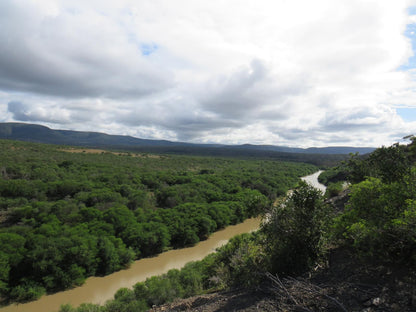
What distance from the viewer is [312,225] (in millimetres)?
8461

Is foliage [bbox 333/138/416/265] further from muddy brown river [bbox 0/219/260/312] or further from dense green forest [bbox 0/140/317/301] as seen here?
muddy brown river [bbox 0/219/260/312]

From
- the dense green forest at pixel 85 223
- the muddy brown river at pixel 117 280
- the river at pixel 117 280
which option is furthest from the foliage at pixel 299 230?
the muddy brown river at pixel 117 280

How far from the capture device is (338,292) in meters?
6.80

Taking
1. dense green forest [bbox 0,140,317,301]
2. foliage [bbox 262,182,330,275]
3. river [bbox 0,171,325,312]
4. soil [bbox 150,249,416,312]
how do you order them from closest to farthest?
soil [bbox 150,249,416,312]
foliage [bbox 262,182,330,275]
river [bbox 0,171,325,312]
dense green forest [bbox 0,140,317,301]

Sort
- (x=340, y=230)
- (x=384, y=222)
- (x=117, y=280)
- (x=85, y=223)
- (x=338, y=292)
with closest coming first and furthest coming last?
(x=338, y=292) → (x=384, y=222) → (x=340, y=230) → (x=117, y=280) → (x=85, y=223)

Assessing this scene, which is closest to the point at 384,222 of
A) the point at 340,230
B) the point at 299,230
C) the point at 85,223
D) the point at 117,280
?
the point at 340,230

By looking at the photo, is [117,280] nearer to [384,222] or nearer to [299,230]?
[299,230]

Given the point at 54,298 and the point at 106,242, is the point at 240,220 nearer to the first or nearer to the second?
the point at 106,242

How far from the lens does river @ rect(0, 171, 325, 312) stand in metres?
16.9

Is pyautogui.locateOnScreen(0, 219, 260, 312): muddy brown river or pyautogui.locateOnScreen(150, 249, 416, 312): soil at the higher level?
pyautogui.locateOnScreen(150, 249, 416, 312): soil

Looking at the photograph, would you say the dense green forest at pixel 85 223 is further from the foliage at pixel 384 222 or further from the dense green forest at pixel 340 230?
the foliage at pixel 384 222

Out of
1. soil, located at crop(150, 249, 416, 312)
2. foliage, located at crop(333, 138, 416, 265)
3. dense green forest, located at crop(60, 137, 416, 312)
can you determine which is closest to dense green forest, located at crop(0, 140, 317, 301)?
dense green forest, located at crop(60, 137, 416, 312)

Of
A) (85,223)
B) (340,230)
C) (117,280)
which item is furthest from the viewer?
(85,223)

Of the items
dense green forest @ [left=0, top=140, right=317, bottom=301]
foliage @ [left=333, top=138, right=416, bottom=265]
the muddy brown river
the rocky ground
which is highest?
foliage @ [left=333, top=138, right=416, bottom=265]
